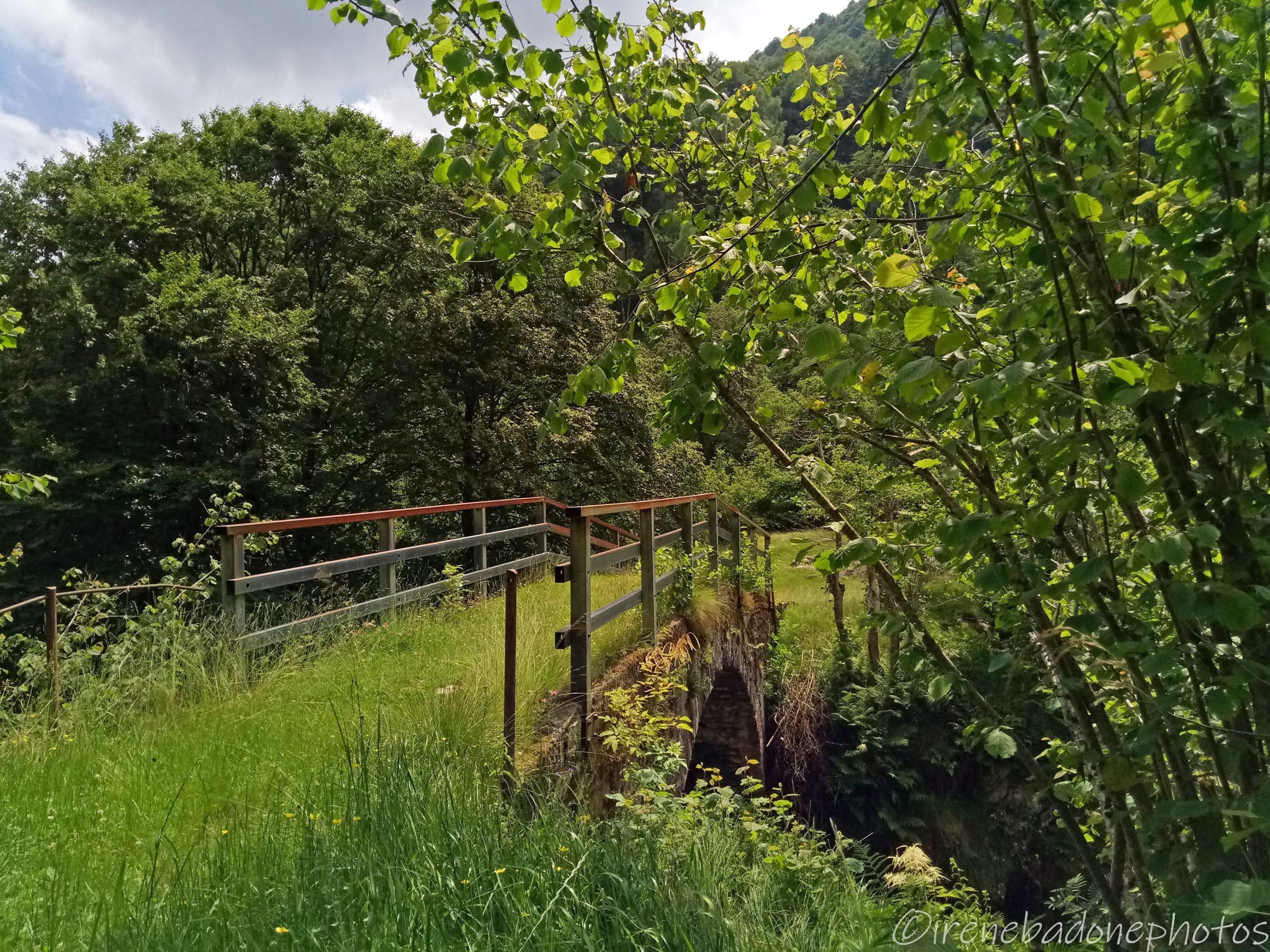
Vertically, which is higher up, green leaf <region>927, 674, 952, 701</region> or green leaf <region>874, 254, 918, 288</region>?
green leaf <region>874, 254, 918, 288</region>

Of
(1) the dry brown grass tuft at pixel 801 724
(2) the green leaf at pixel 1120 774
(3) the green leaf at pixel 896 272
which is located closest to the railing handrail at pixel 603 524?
(3) the green leaf at pixel 896 272

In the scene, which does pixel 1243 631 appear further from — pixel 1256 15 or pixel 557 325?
pixel 557 325

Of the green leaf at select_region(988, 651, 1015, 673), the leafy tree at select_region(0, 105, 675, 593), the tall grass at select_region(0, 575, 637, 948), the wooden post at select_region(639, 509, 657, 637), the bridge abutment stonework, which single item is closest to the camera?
the green leaf at select_region(988, 651, 1015, 673)

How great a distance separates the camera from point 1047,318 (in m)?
2.00

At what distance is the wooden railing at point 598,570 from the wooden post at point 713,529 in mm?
22

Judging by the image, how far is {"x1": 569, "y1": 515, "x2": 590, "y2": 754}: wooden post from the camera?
423 centimetres

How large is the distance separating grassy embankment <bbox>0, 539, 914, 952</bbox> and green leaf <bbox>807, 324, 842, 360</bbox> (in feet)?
5.81

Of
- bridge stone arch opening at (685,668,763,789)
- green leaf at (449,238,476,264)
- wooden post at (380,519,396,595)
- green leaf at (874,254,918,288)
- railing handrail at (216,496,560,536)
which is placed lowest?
bridge stone arch opening at (685,668,763,789)

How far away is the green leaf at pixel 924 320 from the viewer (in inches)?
65.9

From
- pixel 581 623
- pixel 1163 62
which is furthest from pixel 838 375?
pixel 581 623

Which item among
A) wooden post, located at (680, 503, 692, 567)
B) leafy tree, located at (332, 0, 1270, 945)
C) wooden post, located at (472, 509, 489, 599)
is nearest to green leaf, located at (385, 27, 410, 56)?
leafy tree, located at (332, 0, 1270, 945)

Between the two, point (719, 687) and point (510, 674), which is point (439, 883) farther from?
point (719, 687)

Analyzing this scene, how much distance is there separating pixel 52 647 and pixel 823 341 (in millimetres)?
4691

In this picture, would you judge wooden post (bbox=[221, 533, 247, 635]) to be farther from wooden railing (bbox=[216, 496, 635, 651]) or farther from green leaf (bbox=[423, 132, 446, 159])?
green leaf (bbox=[423, 132, 446, 159])
